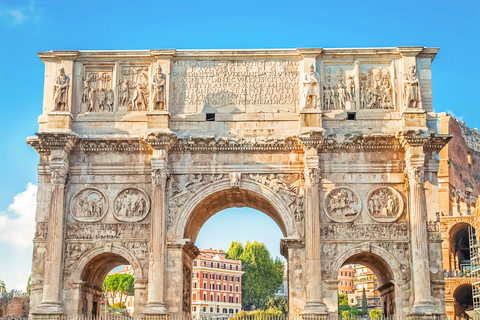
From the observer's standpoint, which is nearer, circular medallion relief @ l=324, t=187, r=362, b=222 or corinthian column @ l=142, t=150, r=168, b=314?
corinthian column @ l=142, t=150, r=168, b=314

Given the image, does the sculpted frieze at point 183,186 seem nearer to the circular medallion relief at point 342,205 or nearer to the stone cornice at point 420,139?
the circular medallion relief at point 342,205

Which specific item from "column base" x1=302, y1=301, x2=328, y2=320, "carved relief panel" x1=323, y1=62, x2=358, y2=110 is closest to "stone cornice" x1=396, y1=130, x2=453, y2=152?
"carved relief panel" x1=323, y1=62, x2=358, y2=110

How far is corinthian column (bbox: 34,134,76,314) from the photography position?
19078 millimetres

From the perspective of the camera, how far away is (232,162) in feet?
66.6

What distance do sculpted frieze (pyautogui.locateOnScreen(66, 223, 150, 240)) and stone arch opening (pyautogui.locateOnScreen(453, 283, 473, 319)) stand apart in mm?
22828

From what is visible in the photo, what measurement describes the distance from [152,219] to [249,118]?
428cm

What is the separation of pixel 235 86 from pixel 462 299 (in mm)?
23015

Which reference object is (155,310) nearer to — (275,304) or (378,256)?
(378,256)

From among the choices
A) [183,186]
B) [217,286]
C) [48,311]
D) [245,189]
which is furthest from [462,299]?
[217,286]

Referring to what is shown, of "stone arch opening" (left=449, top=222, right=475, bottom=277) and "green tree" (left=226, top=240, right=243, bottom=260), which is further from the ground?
"green tree" (left=226, top=240, right=243, bottom=260)

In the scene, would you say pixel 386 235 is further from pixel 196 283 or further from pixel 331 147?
pixel 196 283

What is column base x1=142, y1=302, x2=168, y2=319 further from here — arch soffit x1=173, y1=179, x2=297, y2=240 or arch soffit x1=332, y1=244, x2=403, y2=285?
arch soffit x1=332, y1=244, x2=403, y2=285

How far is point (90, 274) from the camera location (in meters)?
20.8

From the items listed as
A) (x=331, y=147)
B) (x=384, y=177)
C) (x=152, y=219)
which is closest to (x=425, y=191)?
(x=384, y=177)
